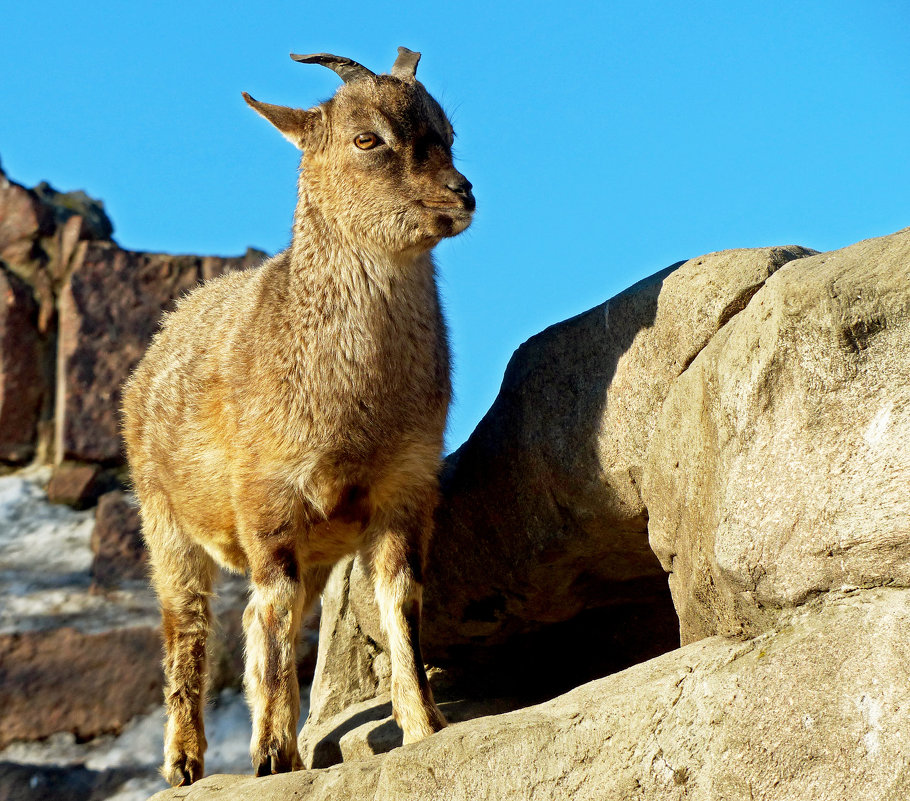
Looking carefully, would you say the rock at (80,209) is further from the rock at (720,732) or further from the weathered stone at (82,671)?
the rock at (720,732)

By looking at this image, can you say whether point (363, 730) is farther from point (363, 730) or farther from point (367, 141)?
point (367, 141)

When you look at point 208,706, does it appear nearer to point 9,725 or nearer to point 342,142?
point 9,725

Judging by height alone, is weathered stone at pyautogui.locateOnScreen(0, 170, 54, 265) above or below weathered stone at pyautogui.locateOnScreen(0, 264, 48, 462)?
above

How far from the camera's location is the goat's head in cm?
524

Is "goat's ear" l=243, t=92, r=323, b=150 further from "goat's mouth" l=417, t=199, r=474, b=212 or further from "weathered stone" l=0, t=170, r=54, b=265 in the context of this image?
"weathered stone" l=0, t=170, r=54, b=265

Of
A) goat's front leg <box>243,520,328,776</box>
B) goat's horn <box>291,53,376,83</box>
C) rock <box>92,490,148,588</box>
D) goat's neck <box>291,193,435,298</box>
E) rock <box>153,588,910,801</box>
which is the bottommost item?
rock <box>153,588,910,801</box>

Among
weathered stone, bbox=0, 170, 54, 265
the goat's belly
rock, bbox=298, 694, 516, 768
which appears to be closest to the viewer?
the goat's belly

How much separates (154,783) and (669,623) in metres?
3.71

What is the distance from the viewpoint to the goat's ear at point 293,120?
18.6ft

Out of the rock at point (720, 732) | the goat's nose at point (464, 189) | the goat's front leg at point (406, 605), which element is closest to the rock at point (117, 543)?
the goat's front leg at point (406, 605)

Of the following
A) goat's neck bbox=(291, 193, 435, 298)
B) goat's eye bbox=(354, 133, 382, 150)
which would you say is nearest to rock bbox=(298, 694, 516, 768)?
goat's neck bbox=(291, 193, 435, 298)

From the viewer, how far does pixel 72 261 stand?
8758 mm

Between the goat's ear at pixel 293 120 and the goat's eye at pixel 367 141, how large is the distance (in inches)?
13.4

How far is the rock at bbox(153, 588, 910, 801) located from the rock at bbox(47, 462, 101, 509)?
4.82m
